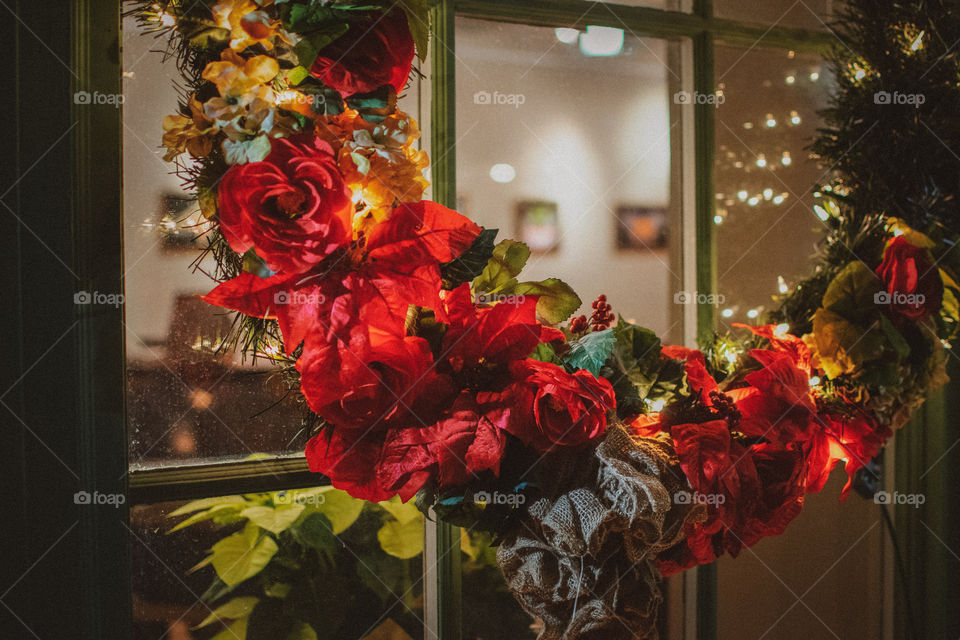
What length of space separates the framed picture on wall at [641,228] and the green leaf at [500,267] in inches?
15.5

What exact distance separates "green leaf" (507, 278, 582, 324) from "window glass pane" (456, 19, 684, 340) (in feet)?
0.87

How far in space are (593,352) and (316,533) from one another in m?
0.58

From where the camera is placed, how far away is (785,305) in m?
1.14

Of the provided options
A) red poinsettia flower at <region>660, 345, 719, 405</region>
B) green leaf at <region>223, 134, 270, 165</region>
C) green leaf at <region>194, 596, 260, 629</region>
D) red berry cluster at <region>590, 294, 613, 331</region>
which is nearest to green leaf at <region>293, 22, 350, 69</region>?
green leaf at <region>223, 134, 270, 165</region>

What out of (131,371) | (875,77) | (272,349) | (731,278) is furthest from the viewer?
(731,278)

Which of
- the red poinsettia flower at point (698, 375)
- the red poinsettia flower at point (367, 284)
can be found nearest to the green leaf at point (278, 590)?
the red poinsettia flower at point (367, 284)

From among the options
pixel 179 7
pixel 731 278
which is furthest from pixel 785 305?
pixel 179 7

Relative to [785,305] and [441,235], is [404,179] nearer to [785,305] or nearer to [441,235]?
[441,235]

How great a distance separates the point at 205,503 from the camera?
3.36 ft

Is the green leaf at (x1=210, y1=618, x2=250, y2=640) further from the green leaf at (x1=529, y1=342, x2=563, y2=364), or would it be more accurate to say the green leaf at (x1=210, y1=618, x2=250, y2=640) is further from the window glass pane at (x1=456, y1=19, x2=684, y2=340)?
the window glass pane at (x1=456, y1=19, x2=684, y2=340)

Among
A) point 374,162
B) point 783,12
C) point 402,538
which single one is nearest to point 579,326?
point 374,162

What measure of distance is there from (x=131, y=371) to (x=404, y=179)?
1.85 feet

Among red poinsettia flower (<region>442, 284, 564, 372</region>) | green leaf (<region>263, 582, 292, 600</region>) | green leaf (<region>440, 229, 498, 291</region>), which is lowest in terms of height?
green leaf (<region>263, 582, 292, 600</region>)

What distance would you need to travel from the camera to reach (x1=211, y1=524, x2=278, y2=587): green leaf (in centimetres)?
103
